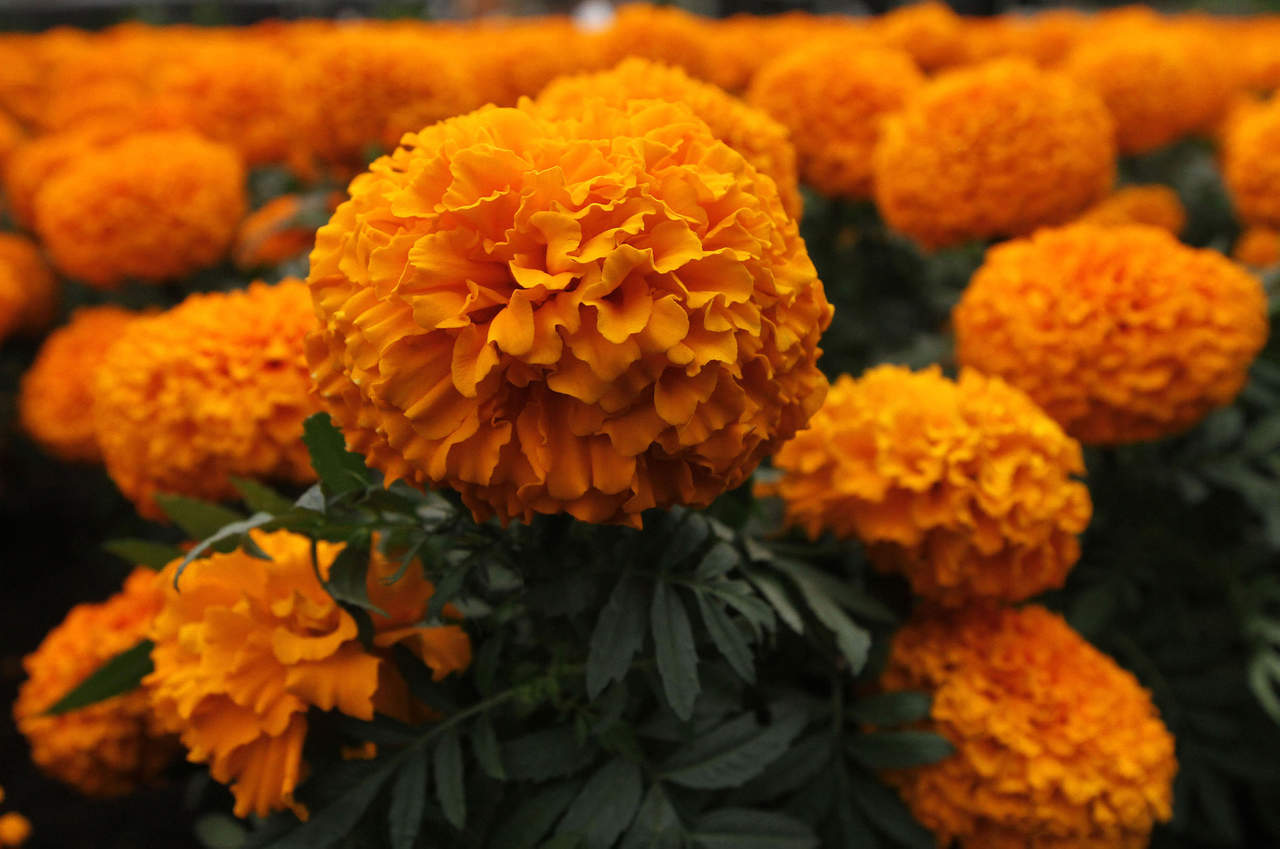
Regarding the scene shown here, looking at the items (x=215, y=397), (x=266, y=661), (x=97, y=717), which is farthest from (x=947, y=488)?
(x=97, y=717)

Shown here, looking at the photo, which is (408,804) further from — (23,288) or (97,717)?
(23,288)

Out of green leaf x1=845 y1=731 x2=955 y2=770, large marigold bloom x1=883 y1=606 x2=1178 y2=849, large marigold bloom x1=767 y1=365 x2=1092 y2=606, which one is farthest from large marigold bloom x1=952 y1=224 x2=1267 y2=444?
green leaf x1=845 y1=731 x2=955 y2=770

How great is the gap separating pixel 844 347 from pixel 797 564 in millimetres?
1063

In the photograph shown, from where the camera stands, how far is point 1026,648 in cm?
119

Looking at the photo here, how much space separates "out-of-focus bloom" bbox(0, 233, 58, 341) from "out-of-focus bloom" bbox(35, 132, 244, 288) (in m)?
0.38

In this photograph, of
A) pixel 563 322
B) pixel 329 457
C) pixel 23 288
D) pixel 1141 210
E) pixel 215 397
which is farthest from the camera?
pixel 23 288

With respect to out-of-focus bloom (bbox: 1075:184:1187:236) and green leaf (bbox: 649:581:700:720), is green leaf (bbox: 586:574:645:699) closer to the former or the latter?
green leaf (bbox: 649:581:700:720)

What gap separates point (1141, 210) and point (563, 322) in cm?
196

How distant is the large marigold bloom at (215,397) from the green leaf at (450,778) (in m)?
0.44

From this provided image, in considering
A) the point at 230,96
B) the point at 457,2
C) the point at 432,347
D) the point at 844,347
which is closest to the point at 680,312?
the point at 432,347

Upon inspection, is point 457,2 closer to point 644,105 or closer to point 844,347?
point 844,347

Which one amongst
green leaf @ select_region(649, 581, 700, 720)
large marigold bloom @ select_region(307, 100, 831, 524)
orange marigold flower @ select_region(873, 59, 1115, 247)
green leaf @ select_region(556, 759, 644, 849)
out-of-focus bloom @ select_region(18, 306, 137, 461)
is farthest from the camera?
out-of-focus bloom @ select_region(18, 306, 137, 461)

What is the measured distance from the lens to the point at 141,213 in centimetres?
188

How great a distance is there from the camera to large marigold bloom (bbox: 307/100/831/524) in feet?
2.29
